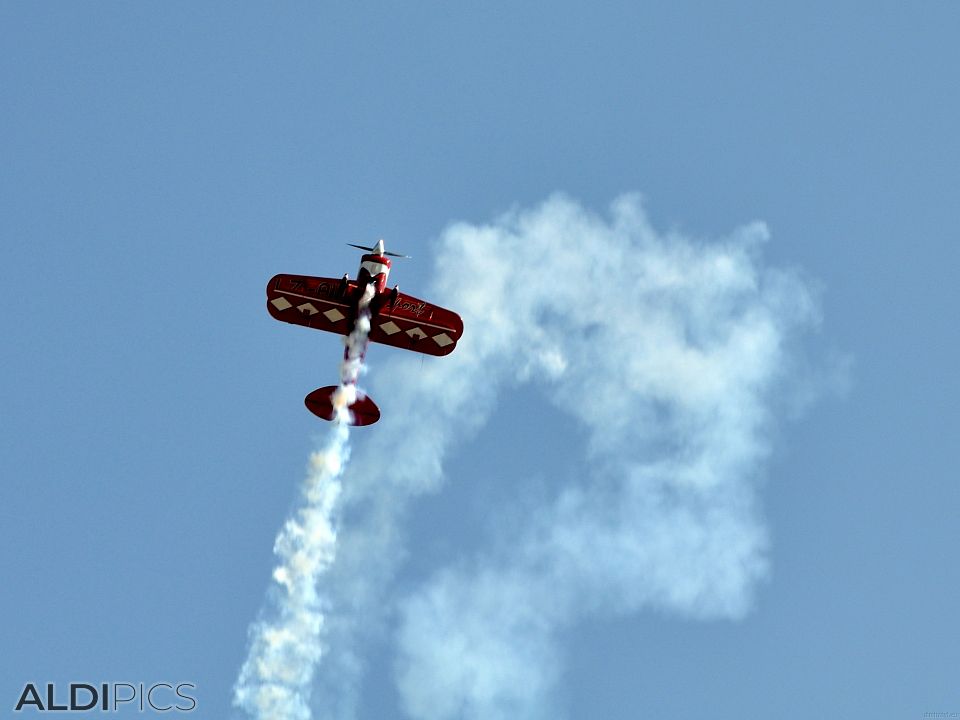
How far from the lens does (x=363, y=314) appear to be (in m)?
78.2

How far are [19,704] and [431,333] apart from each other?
677 inches

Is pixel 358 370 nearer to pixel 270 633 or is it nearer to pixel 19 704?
pixel 270 633

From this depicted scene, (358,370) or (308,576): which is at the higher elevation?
(358,370)

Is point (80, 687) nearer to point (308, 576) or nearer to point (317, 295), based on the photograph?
point (308, 576)

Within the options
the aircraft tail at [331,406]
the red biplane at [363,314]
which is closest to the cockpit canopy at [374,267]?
the red biplane at [363,314]

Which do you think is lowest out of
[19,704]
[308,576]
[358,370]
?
[19,704]

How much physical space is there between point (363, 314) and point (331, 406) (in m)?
3.19

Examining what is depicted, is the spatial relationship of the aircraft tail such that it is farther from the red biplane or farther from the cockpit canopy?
the cockpit canopy

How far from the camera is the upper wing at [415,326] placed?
78.6m

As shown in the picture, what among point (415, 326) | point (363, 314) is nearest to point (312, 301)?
point (363, 314)

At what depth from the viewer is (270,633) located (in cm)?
7888

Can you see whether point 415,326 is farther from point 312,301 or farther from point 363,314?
point 312,301

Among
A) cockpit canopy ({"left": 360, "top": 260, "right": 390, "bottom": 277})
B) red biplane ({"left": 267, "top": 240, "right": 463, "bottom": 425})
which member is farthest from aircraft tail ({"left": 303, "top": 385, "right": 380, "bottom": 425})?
cockpit canopy ({"left": 360, "top": 260, "right": 390, "bottom": 277})

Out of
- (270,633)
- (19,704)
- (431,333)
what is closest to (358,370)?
(431,333)
